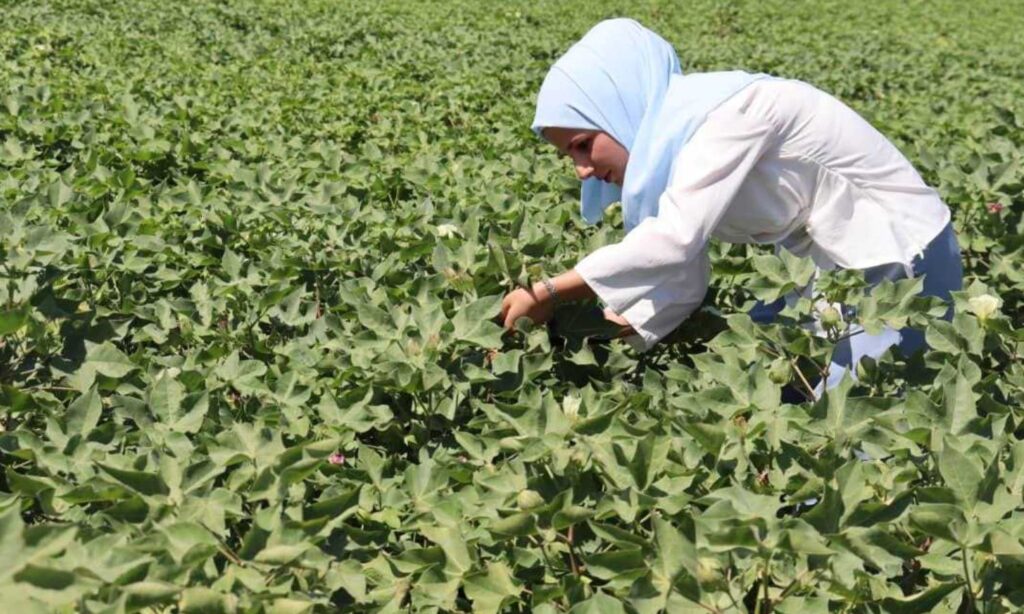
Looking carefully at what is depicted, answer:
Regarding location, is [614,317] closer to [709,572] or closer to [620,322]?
[620,322]

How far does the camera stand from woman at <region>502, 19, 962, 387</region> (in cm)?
250

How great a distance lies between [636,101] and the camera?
2.61m

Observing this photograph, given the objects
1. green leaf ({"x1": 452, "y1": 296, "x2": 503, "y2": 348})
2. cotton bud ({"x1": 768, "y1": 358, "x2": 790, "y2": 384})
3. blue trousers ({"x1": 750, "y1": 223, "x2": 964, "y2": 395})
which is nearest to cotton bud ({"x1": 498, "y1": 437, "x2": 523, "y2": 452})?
green leaf ({"x1": 452, "y1": 296, "x2": 503, "y2": 348})

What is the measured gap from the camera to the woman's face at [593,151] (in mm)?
2645

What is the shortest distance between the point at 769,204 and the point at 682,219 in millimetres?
285

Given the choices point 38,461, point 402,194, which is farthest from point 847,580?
point 402,194

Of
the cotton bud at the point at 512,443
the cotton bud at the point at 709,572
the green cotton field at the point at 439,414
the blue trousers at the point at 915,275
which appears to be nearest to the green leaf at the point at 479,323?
the green cotton field at the point at 439,414

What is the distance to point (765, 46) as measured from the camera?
10.2m

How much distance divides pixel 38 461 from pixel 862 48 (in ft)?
32.9

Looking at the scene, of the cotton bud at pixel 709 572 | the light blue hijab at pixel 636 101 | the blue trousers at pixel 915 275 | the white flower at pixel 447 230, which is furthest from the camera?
the white flower at pixel 447 230

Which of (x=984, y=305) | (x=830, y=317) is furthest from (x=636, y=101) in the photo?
(x=984, y=305)

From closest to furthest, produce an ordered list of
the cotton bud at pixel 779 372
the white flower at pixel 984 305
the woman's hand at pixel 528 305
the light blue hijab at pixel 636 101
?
the cotton bud at pixel 779 372 → the white flower at pixel 984 305 → the woman's hand at pixel 528 305 → the light blue hijab at pixel 636 101

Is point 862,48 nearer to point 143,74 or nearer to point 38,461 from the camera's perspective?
point 143,74

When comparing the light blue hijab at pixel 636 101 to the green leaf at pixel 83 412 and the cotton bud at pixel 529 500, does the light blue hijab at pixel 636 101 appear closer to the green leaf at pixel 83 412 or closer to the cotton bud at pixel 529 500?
the cotton bud at pixel 529 500
